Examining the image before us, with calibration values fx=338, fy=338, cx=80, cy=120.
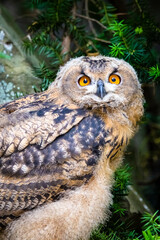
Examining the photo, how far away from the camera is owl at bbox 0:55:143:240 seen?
2213 millimetres

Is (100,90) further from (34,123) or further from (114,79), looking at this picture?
(34,123)

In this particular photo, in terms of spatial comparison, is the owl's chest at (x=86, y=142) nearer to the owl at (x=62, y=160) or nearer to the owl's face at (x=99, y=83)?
the owl at (x=62, y=160)

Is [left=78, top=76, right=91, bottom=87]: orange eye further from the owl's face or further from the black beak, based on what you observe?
the black beak

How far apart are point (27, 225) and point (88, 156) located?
606 millimetres

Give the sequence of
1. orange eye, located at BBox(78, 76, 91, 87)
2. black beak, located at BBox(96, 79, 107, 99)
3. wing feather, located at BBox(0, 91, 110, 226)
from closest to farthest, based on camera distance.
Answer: wing feather, located at BBox(0, 91, 110, 226) < black beak, located at BBox(96, 79, 107, 99) < orange eye, located at BBox(78, 76, 91, 87)

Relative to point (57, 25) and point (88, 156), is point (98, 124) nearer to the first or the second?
point (88, 156)

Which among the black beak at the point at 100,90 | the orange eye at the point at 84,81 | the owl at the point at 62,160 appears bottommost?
the owl at the point at 62,160

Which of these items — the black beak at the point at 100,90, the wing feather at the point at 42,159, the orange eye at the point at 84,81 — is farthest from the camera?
the orange eye at the point at 84,81

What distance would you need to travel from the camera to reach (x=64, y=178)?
2.23m

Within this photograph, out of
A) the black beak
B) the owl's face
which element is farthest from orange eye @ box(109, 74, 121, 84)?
the black beak

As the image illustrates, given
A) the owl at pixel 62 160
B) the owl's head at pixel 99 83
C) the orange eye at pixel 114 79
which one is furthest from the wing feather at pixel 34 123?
the orange eye at pixel 114 79

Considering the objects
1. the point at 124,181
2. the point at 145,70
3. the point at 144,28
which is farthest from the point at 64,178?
the point at 144,28

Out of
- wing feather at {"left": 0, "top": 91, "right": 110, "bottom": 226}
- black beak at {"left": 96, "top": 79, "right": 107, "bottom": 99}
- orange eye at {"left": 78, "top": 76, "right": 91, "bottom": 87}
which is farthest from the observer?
orange eye at {"left": 78, "top": 76, "right": 91, "bottom": 87}

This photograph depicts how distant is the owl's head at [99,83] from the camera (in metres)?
2.38
